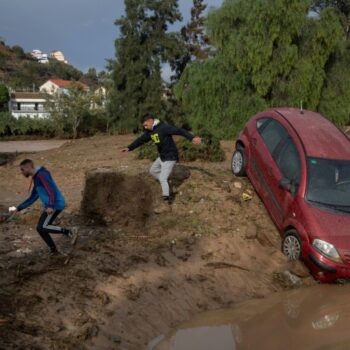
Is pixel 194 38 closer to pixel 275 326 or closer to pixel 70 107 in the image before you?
pixel 70 107

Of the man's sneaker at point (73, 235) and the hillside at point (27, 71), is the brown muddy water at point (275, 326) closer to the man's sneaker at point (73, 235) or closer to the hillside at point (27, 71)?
the man's sneaker at point (73, 235)

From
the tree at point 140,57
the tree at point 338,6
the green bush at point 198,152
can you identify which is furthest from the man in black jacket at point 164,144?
the tree at point 338,6

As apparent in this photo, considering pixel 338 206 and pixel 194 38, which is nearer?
pixel 338 206

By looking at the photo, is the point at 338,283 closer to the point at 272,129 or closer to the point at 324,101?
the point at 272,129

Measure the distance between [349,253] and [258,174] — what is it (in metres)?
2.73

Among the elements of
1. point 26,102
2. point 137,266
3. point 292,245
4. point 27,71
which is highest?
point 27,71

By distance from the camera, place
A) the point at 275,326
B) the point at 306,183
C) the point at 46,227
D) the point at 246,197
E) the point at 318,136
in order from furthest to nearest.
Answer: the point at 246,197 → the point at 318,136 → the point at 306,183 → the point at 46,227 → the point at 275,326

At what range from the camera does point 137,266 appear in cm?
655

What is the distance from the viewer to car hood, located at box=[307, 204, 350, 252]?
21.7ft

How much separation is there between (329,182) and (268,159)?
1.37m

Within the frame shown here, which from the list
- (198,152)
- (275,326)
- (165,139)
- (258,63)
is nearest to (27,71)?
(258,63)

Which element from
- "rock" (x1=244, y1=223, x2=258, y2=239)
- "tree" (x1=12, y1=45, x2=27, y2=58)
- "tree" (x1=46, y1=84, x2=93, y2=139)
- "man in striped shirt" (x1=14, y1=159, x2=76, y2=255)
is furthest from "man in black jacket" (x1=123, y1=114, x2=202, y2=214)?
"tree" (x1=12, y1=45, x2=27, y2=58)

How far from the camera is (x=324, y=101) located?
25.7 metres

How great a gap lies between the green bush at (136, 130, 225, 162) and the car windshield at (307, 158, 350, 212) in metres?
8.20
